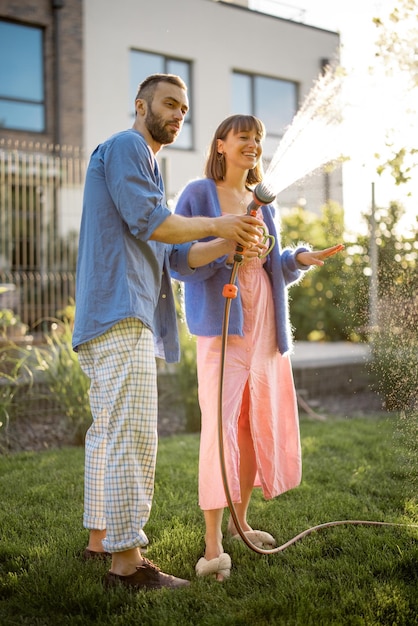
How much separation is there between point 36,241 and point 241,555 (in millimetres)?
7057

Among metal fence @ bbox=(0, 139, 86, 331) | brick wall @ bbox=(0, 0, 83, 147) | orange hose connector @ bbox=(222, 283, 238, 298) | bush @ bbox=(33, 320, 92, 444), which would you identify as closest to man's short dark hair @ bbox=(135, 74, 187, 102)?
orange hose connector @ bbox=(222, 283, 238, 298)

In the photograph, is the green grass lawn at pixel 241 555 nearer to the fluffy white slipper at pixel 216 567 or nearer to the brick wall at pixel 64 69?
the fluffy white slipper at pixel 216 567

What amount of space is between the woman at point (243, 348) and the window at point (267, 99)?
11032 mm

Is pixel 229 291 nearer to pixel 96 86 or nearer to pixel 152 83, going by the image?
pixel 152 83

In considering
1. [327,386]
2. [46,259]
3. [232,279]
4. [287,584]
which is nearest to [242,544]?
[287,584]

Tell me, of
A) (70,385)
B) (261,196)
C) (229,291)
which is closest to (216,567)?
(229,291)

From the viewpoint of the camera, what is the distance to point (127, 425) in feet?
7.78

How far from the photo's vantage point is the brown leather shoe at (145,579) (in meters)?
2.39

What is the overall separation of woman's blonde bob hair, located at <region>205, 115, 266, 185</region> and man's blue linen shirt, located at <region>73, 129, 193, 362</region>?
0.42m

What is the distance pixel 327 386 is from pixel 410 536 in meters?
4.22

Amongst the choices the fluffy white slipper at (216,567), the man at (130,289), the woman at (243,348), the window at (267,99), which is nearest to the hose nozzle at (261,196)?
the man at (130,289)

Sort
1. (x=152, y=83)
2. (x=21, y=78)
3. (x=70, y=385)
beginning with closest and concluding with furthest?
(x=152, y=83), (x=70, y=385), (x=21, y=78)

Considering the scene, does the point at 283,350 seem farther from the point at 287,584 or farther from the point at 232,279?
the point at 287,584

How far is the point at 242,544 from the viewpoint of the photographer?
9.25ft
